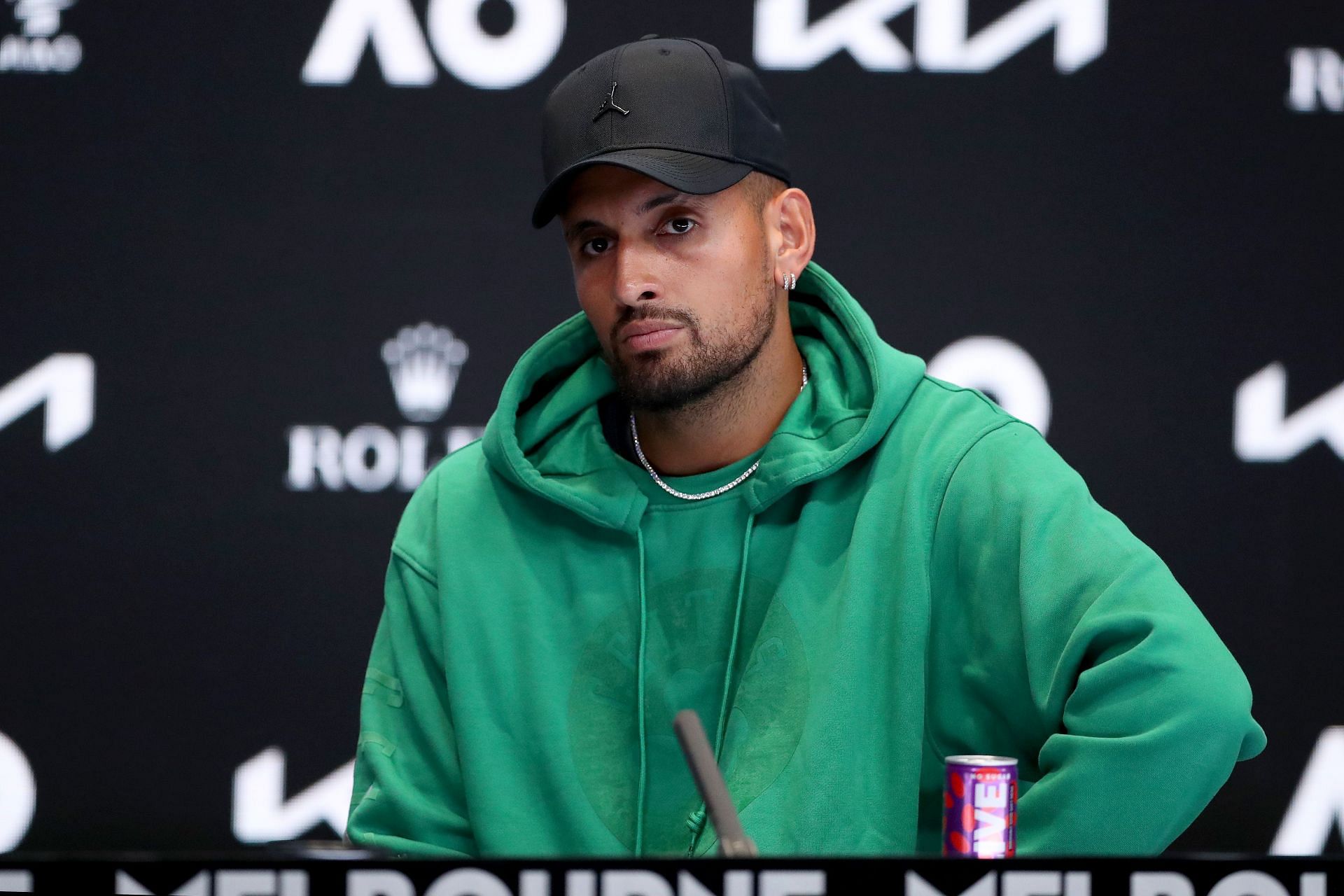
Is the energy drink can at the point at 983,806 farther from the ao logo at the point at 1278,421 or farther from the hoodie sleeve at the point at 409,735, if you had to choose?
the ao logo at the point at 1278,421

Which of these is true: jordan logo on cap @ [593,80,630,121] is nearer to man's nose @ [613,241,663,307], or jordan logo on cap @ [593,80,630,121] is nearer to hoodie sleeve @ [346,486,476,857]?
man's nose @ [613,241,663,307]

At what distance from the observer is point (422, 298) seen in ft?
7.07

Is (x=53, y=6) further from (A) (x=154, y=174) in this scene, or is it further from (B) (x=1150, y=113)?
(B) (x=1150, y=113)

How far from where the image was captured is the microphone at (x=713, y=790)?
2.27 ft

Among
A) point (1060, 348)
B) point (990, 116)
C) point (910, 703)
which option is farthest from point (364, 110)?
point (910, 703)

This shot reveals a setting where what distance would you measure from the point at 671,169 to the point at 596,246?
0.48 ft

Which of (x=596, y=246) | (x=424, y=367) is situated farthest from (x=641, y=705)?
(x=424, y=367)

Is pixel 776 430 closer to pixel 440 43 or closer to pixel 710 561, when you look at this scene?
pixel 710 561

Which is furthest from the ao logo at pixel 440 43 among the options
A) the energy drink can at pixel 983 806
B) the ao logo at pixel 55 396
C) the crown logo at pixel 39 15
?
the energy drink can at pixel 983 806

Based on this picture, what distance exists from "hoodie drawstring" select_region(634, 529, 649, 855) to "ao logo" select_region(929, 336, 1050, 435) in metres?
0.85

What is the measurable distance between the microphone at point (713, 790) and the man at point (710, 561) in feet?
1.66

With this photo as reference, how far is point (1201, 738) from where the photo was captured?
1126mm

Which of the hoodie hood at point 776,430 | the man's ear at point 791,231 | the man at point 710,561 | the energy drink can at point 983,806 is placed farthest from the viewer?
the man's ear at point 791,231

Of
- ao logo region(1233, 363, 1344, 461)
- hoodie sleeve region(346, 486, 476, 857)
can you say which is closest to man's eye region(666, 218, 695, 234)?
hoodie sleeve region(346, 486, 476, 857)
